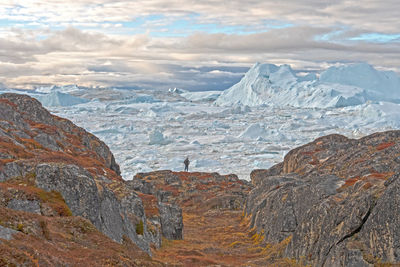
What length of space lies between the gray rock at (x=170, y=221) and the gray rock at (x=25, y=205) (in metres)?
17.3

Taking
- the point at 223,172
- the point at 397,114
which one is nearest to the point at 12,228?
the point at 223,172

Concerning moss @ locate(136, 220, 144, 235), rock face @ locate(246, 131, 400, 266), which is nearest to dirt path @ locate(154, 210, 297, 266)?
rock face @ locate(246, 131, 400, 266)

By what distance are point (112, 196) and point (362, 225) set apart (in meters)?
12.7

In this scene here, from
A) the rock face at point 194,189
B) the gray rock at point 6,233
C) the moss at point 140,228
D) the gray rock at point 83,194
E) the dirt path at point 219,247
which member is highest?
the gray rock at point 6,233

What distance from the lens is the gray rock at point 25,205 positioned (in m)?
17.4

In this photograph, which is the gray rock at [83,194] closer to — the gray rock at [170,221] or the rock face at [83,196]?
the rock face at [83,196]

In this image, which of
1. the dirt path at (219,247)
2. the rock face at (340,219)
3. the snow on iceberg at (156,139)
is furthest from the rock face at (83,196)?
the snow on iceberg at (156,139)

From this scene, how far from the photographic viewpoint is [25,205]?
17.8 metres

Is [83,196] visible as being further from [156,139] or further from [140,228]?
[156,139]

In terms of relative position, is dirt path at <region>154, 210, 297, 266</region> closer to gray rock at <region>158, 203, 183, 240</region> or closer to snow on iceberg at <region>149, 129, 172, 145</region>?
gray rock at <region>158, 203, 183, 240</region>

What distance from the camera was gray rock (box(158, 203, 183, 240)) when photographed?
113 ft

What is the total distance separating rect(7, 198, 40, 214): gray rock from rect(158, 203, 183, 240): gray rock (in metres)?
17.3

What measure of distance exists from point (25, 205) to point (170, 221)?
60.7 feet

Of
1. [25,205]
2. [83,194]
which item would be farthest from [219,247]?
[25,205]
